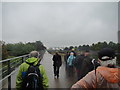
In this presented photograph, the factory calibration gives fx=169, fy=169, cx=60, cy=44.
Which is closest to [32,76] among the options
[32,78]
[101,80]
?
[32,78]

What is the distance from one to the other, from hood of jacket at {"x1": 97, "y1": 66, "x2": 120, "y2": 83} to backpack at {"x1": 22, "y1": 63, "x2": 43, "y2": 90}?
1373mm

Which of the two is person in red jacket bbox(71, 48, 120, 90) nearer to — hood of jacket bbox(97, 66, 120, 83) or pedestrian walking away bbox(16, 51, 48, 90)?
hood of jacket bbox(97, 66, 120, 83)

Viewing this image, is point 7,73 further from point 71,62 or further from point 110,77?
point 110,77

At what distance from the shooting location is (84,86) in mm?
1285

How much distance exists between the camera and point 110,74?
52.0 inches

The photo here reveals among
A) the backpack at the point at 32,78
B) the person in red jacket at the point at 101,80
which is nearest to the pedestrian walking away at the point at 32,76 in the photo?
the backpack at the point at 32,78

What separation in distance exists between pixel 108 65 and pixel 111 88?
216 mm

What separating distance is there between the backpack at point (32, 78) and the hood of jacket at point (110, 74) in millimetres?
1373

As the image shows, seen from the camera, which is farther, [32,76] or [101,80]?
[32,76]

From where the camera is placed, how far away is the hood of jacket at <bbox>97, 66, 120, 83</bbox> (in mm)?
1306

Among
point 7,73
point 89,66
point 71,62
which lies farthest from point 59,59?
point 89,66

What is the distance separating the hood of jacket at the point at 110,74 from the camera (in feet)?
4.28

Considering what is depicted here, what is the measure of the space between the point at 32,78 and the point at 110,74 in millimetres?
1472

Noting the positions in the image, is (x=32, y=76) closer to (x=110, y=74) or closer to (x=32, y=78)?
(x=32, y=78)
